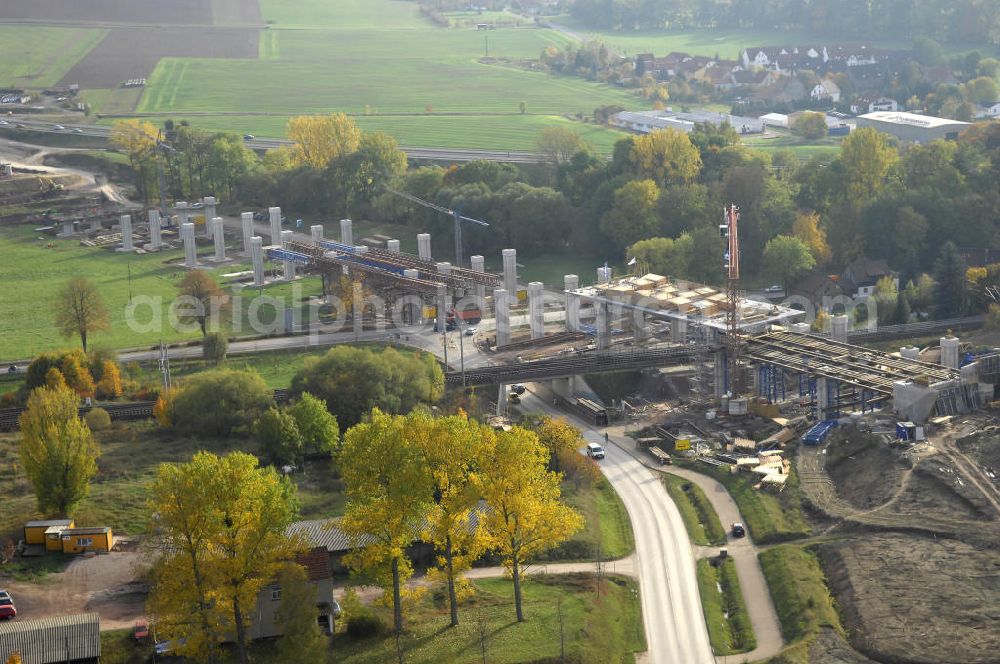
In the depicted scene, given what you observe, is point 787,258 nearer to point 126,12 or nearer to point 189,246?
point 189,246

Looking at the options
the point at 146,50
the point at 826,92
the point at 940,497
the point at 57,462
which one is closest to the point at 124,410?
the point at 57,462

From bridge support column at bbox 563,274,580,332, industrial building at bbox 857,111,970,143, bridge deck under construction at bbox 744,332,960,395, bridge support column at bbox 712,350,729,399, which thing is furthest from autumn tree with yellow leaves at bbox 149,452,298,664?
industrial building at bbox 857,111,970,143

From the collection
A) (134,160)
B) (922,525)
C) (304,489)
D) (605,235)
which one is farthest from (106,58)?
(922,525)

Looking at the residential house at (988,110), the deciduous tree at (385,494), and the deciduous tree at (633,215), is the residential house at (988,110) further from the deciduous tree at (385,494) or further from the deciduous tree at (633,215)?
the deciduous tree at (385,494)

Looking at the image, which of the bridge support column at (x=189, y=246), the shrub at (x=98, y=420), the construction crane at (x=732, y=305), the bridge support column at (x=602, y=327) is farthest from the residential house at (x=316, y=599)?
the bridge support column at (x=189, y=246)

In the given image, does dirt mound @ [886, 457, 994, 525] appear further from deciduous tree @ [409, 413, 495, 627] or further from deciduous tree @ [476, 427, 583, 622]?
deciduous tree @ [409, 413, 495, 627]

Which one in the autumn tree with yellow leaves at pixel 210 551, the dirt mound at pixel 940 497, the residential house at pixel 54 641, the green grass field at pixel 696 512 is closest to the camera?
the autumn tree with yellow leaves at pixel 210 551
